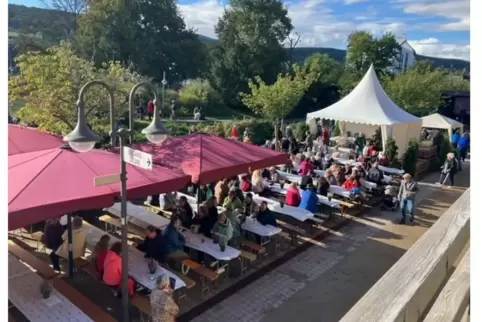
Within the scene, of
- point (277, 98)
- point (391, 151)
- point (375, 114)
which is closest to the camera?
point (391, 151)

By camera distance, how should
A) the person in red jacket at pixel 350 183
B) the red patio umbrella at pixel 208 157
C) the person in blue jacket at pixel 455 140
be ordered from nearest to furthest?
the red patio umbrella at pixel 208 157
the person in red jacket at pixel 350 183
the person in blue jacket at pixel 455 140

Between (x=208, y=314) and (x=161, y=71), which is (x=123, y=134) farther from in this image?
(x=161, y=71)

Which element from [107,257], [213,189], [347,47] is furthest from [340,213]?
[347,47]

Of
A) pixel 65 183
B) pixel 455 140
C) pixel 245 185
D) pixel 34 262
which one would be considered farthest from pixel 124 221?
pixel 455 140

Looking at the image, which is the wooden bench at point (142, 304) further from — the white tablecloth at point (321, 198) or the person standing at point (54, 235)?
the white tablecloth at point (321, 198)

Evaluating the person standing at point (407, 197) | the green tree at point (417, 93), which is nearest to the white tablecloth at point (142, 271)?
the person standing at point (407, 197)

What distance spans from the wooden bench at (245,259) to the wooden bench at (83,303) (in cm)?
227

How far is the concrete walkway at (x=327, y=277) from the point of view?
564 cm

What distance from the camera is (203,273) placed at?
5.80 meters

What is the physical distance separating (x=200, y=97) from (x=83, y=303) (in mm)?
26331

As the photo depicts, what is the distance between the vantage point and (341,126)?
1805 cm

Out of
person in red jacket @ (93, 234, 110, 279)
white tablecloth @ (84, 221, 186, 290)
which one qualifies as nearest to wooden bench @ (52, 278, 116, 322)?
person in red jacket @ (93, 234, 110, 279)

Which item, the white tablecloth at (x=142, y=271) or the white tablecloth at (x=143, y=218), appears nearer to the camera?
the white tablecloth at (x=142, y=271)

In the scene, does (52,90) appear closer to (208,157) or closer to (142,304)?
(208,157)
